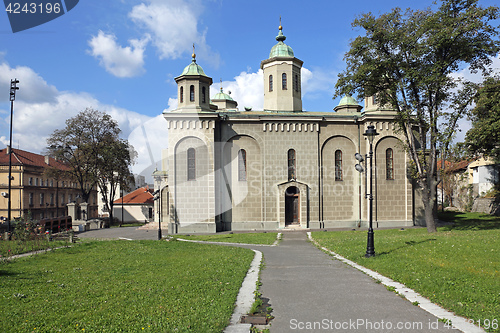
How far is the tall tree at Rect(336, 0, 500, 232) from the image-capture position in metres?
20.1

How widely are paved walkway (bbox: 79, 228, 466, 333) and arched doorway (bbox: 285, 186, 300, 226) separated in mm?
18677

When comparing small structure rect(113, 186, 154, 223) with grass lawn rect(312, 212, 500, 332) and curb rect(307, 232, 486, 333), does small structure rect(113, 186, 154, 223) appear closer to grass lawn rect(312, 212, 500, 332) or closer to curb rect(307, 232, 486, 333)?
grass lawn rect(312, 212, 500, 332)

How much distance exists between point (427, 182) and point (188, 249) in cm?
A: 1855

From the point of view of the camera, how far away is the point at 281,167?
3106 centimetres

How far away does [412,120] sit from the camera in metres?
23.0

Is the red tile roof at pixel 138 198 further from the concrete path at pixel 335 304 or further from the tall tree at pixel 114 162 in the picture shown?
the concrete path at pixel 335 304

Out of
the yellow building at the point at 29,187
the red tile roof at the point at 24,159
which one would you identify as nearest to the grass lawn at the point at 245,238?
the yellow building at the point at 29,187

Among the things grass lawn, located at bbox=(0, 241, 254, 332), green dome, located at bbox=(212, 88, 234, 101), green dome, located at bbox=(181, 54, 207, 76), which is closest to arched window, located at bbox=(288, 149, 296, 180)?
green dome, located at bbox=(181, 54, 207, 76)

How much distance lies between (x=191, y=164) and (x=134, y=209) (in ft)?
93.0

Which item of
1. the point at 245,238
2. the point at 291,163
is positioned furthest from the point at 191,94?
the point at 245,238

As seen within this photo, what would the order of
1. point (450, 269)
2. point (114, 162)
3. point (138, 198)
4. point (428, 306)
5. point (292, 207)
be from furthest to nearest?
point (138, 198), point (114, 162), point (292, 207), point (450, 269), point (428, 306)

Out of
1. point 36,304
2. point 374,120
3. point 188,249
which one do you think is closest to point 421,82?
point 374,120

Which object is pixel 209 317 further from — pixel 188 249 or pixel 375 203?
pixel 375 203

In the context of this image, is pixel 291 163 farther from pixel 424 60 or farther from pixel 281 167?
pixel 424 60
